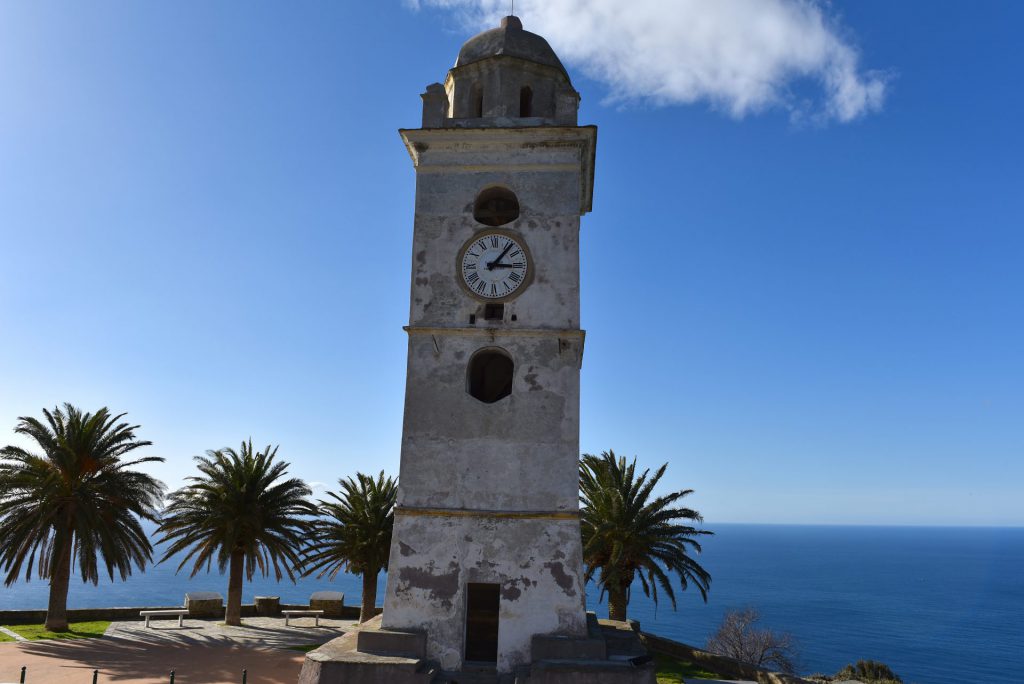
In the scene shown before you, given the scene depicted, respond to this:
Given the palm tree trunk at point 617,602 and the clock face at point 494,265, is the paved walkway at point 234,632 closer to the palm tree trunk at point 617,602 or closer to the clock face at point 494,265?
the palm tree trunk at point 617,602

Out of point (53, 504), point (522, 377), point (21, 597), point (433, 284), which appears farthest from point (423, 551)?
point (21, 597)

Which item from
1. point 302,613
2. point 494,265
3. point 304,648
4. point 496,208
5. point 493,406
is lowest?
point 302,613

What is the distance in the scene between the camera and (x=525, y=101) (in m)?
17.5

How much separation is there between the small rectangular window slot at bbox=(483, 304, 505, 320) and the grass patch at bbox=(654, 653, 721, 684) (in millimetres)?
10178

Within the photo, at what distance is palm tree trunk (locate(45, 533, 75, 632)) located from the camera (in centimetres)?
2245

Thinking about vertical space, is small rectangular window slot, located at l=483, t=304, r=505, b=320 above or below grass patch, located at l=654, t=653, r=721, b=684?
above

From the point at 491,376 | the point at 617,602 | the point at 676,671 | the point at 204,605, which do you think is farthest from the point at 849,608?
the point at 491,376

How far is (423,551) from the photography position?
581 inches

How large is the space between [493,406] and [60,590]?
17182 millimetres

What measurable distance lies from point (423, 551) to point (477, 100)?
34.5 ft

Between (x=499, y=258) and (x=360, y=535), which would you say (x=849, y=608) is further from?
(x=499, y=258)

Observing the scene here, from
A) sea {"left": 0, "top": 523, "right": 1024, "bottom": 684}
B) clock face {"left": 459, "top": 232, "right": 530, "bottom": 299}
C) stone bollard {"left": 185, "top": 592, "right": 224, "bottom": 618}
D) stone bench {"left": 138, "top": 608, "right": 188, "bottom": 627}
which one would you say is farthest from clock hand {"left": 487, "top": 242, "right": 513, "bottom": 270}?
sea {"left": 0, "top": 523, "right": 1024, "bottom": 684}

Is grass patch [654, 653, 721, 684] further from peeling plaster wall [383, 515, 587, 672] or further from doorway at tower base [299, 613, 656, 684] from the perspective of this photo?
peeling plaster wall [383, 515, 587, 672]

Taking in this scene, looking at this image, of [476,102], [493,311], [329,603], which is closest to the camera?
[493,311]
